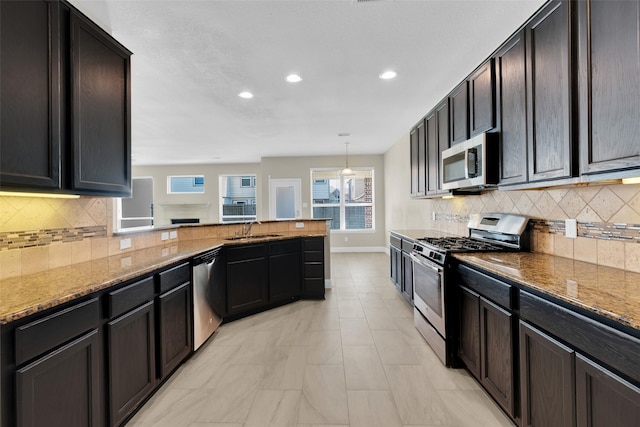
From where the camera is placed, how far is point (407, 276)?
3.59 metres

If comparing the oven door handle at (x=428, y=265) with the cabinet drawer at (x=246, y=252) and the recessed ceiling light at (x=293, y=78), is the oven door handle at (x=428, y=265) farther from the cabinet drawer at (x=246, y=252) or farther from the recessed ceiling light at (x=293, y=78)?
the recessed ceiling light at (x=293, y=78)

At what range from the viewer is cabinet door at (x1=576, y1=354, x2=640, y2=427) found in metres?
0.96

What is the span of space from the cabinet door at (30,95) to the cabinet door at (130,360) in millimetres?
869

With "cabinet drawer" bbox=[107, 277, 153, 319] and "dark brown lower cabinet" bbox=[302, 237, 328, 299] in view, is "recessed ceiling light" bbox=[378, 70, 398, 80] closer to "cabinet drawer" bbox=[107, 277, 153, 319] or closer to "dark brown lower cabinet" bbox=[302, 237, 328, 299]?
"dark brown lower cabinet" bbox=[302, 237, 328, 299]

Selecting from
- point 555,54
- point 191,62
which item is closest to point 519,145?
point 555,54

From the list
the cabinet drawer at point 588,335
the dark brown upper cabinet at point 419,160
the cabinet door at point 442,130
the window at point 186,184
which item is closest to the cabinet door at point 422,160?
the dark brown upper cabinet at point 419,160

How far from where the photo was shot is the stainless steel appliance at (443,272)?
2307 millimetres

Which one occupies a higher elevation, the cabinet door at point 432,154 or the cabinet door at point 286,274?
the cabinet door at point 432,154

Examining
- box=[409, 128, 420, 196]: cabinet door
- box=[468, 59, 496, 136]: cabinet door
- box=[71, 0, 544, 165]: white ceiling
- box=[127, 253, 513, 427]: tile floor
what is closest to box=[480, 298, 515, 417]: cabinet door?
box=[127, 253, 513, 427]: tile floor

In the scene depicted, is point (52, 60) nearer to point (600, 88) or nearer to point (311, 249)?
point (600, 88)

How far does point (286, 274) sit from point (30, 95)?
2.94 m

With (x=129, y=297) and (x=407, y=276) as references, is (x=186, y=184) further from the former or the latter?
(x=129, y=297)

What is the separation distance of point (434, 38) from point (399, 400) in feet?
9.37

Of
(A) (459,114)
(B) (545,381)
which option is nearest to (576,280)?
(B) (545,381)
